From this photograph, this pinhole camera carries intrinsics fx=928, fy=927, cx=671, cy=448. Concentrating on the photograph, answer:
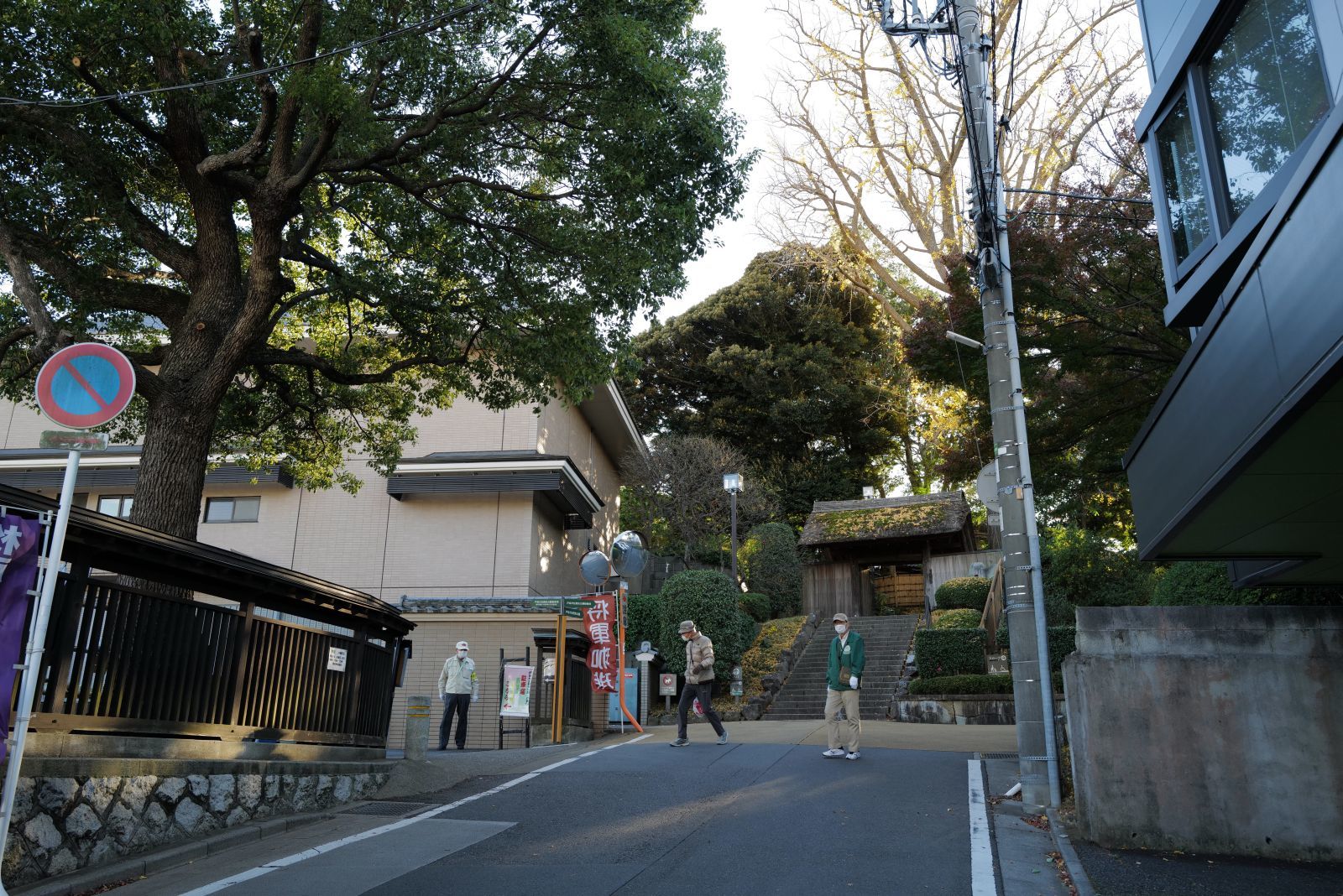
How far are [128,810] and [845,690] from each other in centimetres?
770

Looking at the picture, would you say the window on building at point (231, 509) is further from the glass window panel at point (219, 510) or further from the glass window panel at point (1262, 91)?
the glass window panel at point (1262, 91)

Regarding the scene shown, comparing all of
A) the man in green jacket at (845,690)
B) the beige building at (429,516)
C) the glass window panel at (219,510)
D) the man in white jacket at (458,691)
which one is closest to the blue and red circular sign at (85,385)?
the man in green jacket at (845,690)

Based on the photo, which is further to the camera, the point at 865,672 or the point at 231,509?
the point at 231,509

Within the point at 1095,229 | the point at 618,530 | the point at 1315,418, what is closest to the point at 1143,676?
the point at 1315,418

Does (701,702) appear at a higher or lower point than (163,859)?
higher

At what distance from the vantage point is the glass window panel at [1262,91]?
6312 millimetres

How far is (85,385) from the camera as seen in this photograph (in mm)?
5785

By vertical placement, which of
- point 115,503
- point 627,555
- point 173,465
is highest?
point 115,503

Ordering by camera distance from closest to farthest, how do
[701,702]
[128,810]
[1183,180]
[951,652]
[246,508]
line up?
[128,810]
[1183,180]
[701,702]
[951,652]
[246,508]

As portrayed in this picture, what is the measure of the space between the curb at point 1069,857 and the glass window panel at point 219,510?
66.2 feet

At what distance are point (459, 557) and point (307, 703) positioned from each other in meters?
12.6

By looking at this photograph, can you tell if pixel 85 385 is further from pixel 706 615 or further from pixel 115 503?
pixel 115 503

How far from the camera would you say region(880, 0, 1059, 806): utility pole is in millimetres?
8438

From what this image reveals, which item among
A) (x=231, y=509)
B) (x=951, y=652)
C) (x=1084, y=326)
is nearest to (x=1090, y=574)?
(x=951, y=652)
